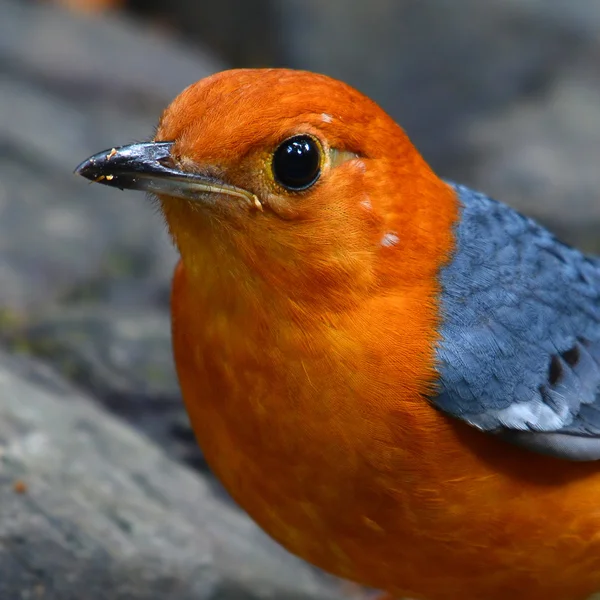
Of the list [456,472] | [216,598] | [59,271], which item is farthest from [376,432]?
[59,271]

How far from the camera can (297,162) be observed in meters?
3.41

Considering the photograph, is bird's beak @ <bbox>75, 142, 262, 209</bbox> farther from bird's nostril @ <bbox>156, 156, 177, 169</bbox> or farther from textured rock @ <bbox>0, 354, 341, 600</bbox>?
textured rock @ <bbox>0, 354, 341, 600</bbox>

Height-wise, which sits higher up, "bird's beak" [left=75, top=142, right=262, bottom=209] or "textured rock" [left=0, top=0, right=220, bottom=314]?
"textured rock" [left=0, top=0, right=220, bottom=314]

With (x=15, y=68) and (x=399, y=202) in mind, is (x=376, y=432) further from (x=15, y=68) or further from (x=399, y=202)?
(x=15, y=68)

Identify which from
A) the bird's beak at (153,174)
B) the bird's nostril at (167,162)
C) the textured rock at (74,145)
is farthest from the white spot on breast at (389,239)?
the textured rock at (74,145)

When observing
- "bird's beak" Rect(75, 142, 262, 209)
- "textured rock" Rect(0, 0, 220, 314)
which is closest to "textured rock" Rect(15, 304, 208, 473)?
"textured rock" Rect(0, 0, 220, 314)

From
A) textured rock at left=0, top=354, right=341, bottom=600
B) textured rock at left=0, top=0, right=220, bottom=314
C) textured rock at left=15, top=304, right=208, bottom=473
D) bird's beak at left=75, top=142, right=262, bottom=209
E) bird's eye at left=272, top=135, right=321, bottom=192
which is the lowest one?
textured rock at left=0, top=354, right=341, bottom=600

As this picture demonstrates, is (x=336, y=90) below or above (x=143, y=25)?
below

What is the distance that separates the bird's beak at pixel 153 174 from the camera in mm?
3342

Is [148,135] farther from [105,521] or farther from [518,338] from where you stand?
[518,338]

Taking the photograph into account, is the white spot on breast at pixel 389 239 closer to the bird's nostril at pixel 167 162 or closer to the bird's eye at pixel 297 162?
the bird's eye at pixel 297 162

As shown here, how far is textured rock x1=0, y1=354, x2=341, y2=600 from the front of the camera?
14.4 ft

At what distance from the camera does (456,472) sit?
3740 mm

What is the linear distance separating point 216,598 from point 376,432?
160 cm
